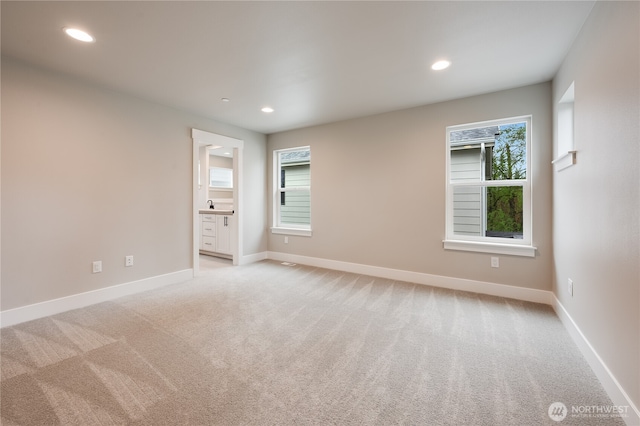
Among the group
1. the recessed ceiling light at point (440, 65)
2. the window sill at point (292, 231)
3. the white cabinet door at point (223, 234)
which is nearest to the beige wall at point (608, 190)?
the recessed ceiling light at point (440, 65)

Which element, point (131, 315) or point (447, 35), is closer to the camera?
point (447, 35)

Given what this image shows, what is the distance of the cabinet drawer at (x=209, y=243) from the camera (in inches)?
213

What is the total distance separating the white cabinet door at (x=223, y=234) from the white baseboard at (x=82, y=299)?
50.1 inches

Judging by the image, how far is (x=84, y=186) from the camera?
9.47 feet

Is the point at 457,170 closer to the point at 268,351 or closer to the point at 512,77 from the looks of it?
the point at 512,77

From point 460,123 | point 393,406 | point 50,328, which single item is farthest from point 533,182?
point 50,328

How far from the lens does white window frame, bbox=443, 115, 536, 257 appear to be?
3.07 metres

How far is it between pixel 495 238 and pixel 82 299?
4.70 m

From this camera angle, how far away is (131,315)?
8.70ft

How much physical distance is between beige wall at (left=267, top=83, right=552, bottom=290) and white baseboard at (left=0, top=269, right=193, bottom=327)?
2.13 m

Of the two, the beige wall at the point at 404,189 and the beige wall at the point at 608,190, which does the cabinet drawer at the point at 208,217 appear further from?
the beige wall at the point at 608,190

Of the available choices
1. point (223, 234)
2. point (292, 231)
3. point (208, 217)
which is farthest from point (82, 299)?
point (292, 231)

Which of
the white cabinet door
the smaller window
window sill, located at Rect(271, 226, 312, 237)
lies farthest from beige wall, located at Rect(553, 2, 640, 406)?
the white cabinet door

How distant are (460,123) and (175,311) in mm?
3891
